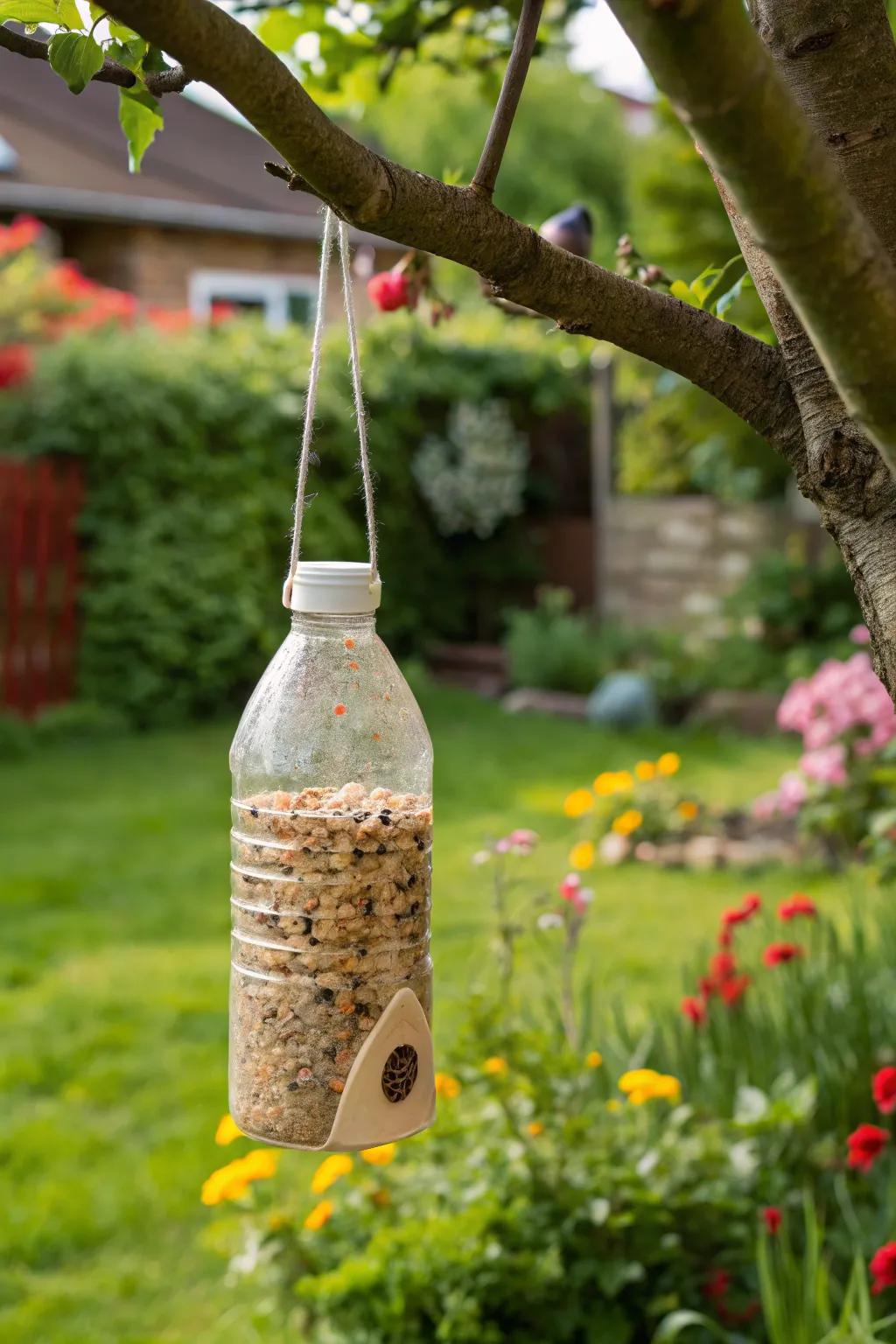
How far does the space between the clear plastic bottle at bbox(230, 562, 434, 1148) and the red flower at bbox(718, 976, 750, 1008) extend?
139cm

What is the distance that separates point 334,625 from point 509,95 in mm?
529

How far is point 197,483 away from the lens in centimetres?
841

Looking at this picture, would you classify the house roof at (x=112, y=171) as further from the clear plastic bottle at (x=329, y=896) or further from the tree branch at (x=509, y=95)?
the tree branch at (x=509, y=95)

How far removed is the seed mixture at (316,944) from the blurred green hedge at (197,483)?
20.6ft

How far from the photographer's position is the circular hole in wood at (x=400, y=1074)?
1.34m

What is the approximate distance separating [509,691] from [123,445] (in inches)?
120

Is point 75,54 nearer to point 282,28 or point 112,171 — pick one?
point 282,28

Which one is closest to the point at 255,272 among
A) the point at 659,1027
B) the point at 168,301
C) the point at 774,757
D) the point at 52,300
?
the point at 168,301

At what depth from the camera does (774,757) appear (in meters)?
7.22

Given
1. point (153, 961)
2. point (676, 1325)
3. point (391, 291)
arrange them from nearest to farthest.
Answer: point (391, 291) → point (676, 1325) → point (153, 961)

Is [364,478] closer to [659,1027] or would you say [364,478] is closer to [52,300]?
[659,1027]

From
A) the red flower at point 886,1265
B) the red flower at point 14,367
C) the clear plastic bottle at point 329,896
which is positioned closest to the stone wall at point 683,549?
the red flower at point 14,367

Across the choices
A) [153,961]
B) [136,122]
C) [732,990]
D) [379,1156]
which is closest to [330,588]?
[136,122]

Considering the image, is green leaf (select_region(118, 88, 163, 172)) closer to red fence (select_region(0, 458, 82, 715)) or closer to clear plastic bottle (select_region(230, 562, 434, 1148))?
clear plastic bottle (select_region(230, 562, 434, 1148))
